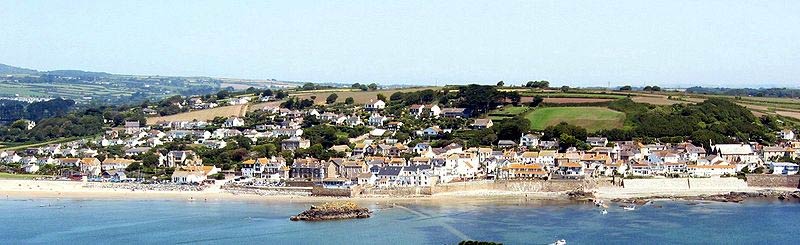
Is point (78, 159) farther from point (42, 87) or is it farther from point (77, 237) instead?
point (42, 87)

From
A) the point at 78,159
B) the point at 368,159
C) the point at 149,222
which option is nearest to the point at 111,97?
the point at 78,159

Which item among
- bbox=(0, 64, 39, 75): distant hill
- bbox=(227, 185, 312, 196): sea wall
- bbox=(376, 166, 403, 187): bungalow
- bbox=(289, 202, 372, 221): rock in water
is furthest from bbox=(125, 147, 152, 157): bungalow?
bbox=(0, 64, 39, 75): distant hill

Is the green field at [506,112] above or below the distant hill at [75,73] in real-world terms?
above

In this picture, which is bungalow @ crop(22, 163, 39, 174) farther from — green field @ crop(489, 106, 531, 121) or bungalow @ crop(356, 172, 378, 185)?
green field @ crop(489, 106, 531, 121)

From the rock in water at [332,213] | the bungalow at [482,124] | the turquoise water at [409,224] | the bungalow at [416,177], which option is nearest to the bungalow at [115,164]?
the turquoise water at [409,224]

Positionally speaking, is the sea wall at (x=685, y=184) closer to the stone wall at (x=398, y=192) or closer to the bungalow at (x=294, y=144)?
the stone wall at (x=398, y=192)

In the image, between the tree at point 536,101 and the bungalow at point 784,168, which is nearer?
the bungalow at point 784,168
